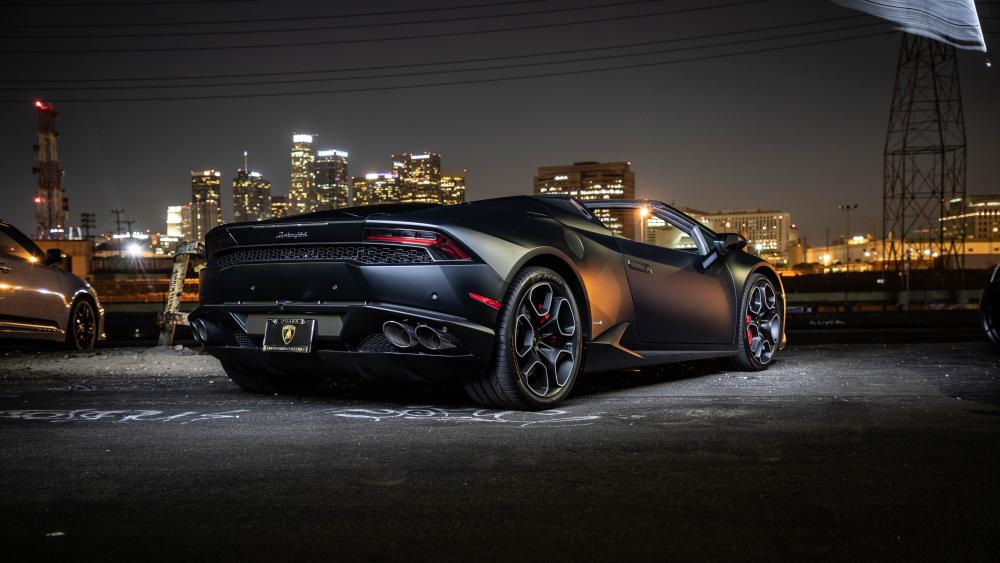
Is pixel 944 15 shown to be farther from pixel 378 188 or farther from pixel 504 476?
pixel 378 188

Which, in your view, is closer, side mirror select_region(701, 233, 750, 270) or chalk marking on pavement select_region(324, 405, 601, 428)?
chalk marking on pavement select_region(324, 405, 601, 428)

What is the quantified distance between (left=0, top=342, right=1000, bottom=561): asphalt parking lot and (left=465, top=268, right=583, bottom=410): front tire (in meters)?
0.16

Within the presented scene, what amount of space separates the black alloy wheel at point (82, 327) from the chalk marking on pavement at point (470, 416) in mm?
6487

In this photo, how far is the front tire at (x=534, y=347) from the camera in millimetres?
4836

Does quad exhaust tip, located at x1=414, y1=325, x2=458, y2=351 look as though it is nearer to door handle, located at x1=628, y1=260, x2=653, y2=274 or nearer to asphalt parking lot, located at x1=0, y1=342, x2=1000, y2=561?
asphalt parking lot, located at x1=0, y1=342, x2=1000, y2=561

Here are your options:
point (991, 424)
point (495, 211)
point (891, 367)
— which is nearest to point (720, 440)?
point (991, 424)

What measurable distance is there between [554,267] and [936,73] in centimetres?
6653

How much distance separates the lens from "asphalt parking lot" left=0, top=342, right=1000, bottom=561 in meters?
2.52

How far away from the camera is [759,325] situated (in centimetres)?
753

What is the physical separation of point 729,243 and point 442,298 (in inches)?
123

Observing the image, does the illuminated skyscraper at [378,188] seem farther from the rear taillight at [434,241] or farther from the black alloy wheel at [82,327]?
the rear taillight at [434,241]

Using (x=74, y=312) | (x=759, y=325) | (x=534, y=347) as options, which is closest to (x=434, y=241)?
(x=534, y=347)

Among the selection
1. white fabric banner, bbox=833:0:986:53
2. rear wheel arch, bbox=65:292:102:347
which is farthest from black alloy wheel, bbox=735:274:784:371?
white fabric banner, bbox=833:0:986:53

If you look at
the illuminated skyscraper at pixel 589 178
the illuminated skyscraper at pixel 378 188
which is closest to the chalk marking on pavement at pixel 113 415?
the illuminated skyscraper at pixel 589 178
